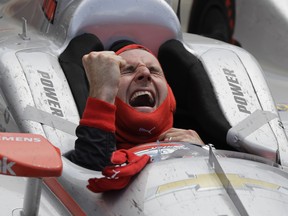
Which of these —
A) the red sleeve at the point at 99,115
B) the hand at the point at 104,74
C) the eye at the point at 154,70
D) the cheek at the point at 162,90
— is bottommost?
the cheek at the point at 162,90

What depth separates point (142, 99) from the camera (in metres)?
2.19

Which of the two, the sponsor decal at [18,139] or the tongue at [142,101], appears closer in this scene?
the sponsor decal at [18,139]

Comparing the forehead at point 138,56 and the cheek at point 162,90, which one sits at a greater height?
the forehead at point 138,56

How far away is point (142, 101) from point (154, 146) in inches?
10.1

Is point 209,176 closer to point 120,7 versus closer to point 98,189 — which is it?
point 98,189

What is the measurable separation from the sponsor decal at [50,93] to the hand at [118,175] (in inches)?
15.0

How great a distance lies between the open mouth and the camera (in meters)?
2.18

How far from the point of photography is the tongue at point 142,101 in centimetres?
218

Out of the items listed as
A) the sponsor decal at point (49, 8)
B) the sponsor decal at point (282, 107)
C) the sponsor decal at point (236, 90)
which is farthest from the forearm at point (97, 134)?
the sponsor decal at point (282, 107)

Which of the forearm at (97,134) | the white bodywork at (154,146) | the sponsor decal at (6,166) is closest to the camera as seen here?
the sponsor decal at (6,166)

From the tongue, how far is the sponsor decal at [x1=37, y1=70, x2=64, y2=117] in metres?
0.21

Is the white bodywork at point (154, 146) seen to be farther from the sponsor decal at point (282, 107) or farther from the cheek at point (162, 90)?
the sponsor decal at point (282, 107)

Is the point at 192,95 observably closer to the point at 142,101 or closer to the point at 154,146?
the point at 142,101

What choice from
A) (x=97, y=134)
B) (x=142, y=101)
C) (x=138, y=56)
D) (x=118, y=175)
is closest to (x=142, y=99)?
(x=142, y=101)
